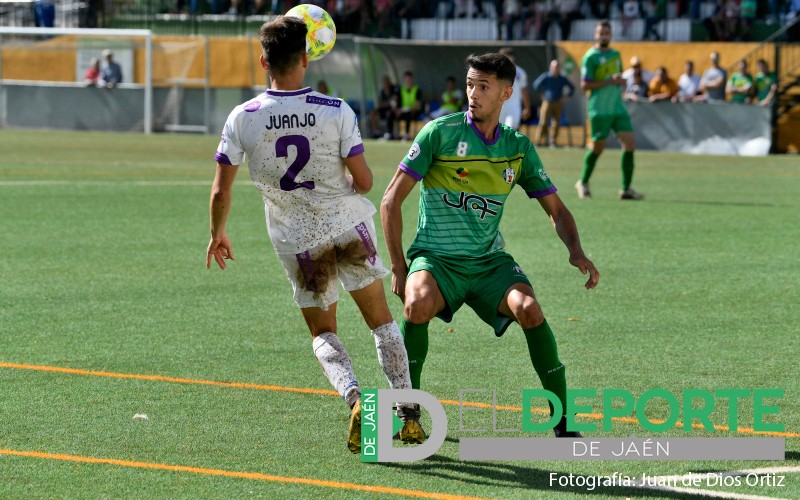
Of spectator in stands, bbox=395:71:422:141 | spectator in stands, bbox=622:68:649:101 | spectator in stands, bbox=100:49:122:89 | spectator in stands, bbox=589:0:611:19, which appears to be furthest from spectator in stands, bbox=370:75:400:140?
spectator in stands, bbox=100:49:122:89

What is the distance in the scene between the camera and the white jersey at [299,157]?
19.2 feet

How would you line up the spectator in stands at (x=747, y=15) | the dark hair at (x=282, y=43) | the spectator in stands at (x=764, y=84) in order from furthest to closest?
the spectator in stands at (x=747, y=15) → the spectator in stands at (x=764, y=84) → the dark hair at (x=282, y=43)

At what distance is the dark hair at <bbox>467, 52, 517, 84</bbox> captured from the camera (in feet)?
20.3

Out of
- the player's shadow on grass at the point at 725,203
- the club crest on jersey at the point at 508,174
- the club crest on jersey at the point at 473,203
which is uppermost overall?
the club crest on jersey at the point at 508,174

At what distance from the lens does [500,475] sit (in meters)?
5.62

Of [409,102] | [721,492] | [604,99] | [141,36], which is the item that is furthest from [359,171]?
[141,36]

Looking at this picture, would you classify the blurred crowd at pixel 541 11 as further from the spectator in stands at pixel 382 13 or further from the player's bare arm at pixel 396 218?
the player's bare arm at pixel 396 218

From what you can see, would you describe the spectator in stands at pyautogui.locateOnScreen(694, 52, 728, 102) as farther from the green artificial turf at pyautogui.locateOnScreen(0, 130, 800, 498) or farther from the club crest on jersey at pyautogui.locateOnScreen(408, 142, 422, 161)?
the club crest on jersey at pyautogui.locateOnScreen(408, 142, 422, 161)

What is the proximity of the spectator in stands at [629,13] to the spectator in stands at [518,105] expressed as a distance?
12.2 ft

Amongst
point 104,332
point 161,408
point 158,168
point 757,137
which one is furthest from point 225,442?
point 757,137

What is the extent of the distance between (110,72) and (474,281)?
3269 centimetres

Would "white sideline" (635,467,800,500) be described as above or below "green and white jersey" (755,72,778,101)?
below

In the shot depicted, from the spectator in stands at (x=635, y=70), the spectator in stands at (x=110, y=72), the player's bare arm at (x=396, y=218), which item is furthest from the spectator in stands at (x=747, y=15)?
the player's bare arm at (x=396, y=218)

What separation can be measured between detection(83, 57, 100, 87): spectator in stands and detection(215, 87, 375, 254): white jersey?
33.0m
